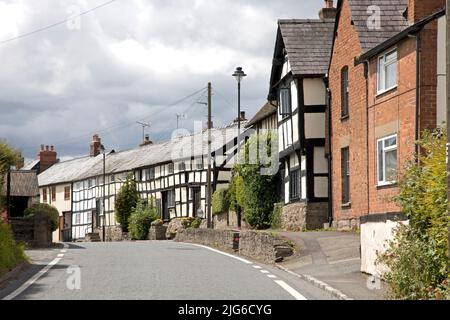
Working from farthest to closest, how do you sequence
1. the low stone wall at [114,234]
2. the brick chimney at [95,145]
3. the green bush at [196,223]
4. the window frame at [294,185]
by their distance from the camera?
the brick chimney at [95,145] < the low stone wall at [114,234] < the green bush at [196,223] < the window frame at [294,185]

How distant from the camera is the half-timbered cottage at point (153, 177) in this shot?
193 feet

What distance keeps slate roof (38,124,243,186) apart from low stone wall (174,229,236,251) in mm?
22627

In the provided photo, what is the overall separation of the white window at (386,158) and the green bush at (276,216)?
40.0 feet

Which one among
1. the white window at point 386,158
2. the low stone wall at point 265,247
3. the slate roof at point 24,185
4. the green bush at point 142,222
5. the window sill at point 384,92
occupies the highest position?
the window sill at point 384,92

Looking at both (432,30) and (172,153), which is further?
(172,153)

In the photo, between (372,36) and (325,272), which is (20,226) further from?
(325,272)

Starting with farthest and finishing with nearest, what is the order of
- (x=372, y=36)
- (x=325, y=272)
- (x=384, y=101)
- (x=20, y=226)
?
(x=20, y=226) → (x=372, y=36) → (x=384, y=101) → (x=325, y=272)

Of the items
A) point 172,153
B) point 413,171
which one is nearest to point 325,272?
point 413,171

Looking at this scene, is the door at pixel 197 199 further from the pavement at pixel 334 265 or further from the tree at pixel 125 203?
the pavement at pixel 334 265

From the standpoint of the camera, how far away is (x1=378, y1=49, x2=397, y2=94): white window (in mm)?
23766

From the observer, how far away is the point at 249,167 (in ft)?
128

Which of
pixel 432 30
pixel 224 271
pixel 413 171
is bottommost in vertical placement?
pixel 224 271

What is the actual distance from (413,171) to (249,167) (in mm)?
24326

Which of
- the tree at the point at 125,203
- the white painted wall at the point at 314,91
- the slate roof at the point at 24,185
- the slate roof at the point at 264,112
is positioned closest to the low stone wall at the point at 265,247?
the white painted wall at the point at 314,91
